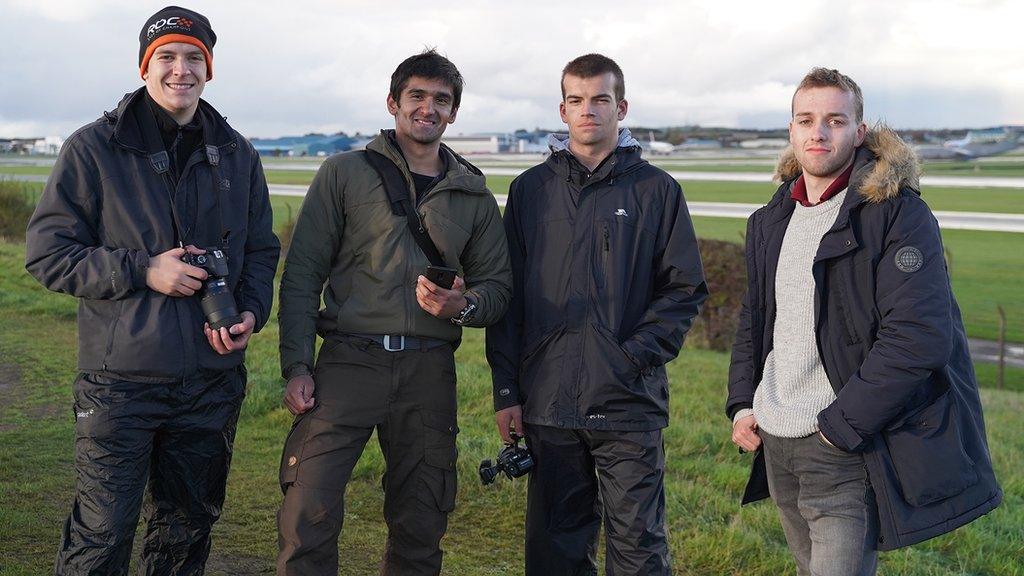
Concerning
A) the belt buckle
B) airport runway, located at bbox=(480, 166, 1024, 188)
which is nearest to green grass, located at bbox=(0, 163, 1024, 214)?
airport runway, located at bbox=(480, 166, 1024, 188)

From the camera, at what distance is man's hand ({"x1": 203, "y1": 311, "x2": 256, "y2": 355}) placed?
3.63 metres

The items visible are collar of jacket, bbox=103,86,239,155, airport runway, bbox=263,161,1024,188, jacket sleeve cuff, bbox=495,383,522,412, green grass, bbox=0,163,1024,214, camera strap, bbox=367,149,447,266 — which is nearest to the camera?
collar of jacket, bbox=103,86,239,155

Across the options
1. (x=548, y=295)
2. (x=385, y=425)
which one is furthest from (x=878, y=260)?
(x=385, y=425)

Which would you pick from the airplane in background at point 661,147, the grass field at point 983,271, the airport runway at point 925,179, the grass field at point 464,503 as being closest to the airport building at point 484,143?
the airplane in background at point 661,147

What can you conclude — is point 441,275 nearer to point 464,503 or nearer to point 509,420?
point 509,420

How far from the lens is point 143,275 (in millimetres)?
3529

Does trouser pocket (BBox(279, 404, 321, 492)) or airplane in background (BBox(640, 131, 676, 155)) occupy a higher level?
airplane in background (BBox(640, 131, 676, 155))

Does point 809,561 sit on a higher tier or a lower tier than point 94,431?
lower

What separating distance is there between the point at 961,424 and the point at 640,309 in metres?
1.31

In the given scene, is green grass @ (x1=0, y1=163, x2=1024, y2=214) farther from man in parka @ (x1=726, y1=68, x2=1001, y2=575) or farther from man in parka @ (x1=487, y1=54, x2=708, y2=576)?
man in parka @ (x1=726, y1=68, x2=1001, y2=575)

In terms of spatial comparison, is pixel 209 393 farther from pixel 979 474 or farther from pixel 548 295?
pixel 979 474

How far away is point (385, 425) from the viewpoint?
4.07 meters

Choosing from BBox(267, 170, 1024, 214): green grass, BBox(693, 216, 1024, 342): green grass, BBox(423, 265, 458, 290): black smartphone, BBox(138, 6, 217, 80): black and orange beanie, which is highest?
BBox(138, 6, 217, 80): black and orange beanie

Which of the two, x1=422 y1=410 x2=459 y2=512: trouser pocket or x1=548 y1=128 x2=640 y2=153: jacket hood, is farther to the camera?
x1=548 y1=128 x2=640 y2=153: jacket hood
